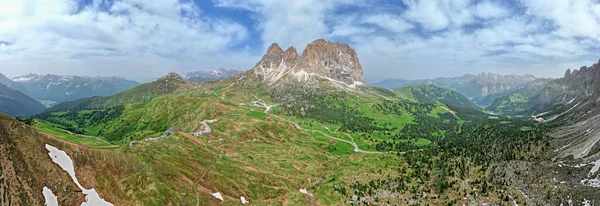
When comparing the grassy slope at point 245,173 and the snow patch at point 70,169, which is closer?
the snow patch at point 70,169

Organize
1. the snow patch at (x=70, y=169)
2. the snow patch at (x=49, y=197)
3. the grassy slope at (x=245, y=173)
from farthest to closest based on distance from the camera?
the grassy slope at (x=245, y=173) → the snow patch at (x=70, y=169) → the snow patch at (x=49, y=197)

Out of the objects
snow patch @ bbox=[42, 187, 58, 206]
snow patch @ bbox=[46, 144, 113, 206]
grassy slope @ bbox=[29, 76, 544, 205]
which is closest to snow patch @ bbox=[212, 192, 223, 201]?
grassy slope @ bbox=[29, 76, 544, 205]

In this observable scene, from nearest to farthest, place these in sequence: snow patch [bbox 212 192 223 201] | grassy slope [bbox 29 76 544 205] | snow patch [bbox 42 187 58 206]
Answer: snow patch [bbox 42 187 58 206] < grassy slope [bbox 29 76 544 205] < snow patch [bbox 212 192 223 201]

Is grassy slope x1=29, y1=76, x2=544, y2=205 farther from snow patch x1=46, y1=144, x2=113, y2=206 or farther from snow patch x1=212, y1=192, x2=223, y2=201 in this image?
snow patch x1=46, y1=144, x2=113, y2=206

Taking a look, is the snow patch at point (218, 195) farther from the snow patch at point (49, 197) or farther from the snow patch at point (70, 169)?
the snow patch at point (49, 197)

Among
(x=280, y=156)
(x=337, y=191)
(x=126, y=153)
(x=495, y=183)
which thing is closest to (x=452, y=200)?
(x=495, y=183)

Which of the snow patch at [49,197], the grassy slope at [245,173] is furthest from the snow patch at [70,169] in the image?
the snow patch at [49,197]
